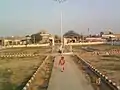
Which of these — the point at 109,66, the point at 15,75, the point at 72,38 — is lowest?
the point at 15,75

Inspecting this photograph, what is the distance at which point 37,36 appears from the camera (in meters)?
138

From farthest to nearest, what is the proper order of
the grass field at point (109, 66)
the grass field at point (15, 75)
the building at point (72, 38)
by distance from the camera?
1. the building at point (72, 38)
2. the grass field at point (109, 66)
3. the grass field at point (15, 75)

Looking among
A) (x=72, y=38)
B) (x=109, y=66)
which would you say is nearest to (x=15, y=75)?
(x=109, y=66)

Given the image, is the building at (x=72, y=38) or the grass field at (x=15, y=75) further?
the building at (x=72, y=38)

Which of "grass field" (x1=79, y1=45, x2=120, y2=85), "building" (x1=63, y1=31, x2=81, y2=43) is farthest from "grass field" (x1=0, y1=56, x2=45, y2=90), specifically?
"building" (x1=63, y1=31, x2=81, y2=43)

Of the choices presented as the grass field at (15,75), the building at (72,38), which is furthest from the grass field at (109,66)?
the building at (72,38)

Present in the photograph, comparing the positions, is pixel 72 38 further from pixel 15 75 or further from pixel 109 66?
pixel 15 75

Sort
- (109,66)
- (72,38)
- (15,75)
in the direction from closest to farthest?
(15,75), (109,66), (72,38)

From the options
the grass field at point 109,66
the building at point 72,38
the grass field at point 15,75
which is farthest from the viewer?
the building at point 72,38

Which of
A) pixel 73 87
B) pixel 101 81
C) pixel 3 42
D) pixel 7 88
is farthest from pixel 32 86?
pixel 3 42

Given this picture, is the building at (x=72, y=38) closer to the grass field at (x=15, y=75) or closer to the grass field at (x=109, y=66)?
the grass field at (x=109, y=66)

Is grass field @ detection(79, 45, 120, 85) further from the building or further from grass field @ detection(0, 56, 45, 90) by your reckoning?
the building

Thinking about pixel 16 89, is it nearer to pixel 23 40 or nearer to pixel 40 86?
pixel 40 86

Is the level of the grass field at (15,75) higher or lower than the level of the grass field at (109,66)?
lower
